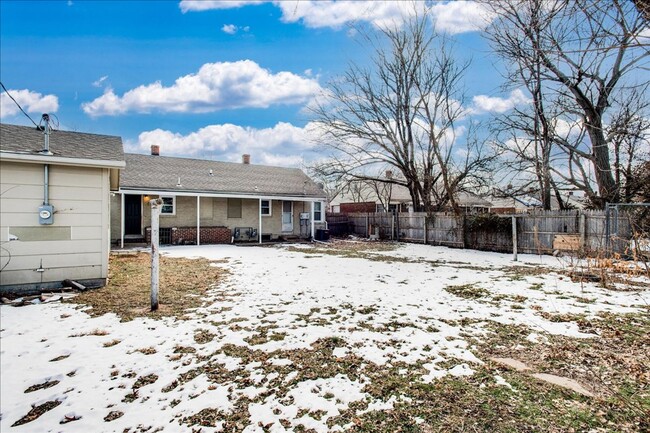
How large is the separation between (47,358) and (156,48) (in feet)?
28.1

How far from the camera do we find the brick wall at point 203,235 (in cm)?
1569

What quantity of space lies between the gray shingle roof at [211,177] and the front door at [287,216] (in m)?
0.90

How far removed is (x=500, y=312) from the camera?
5.43m

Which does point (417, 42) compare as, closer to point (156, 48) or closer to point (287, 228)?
point (287, 228)

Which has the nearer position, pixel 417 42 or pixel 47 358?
pixel 47 358

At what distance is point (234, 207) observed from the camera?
17.8 metres

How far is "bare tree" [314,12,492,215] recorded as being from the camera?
1947 cm

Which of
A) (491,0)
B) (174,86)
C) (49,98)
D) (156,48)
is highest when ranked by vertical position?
(174,86)

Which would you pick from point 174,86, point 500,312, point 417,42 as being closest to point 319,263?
point 500,312

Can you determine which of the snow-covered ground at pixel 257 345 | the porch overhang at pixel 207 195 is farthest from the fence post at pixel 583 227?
the porch overhang at pixel 207 195

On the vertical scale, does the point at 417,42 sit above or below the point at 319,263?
above

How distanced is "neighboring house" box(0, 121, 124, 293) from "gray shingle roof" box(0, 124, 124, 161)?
0.05 ft

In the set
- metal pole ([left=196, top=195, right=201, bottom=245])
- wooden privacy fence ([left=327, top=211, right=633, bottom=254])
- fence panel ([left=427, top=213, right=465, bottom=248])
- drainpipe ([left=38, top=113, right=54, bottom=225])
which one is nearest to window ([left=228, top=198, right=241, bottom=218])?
metal pole ([left=196, top=195, right=201, bottom=245])

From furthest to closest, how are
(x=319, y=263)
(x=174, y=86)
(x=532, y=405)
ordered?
(x=174, y=86)
(x=319, y=263)
(x=532, y=405)
